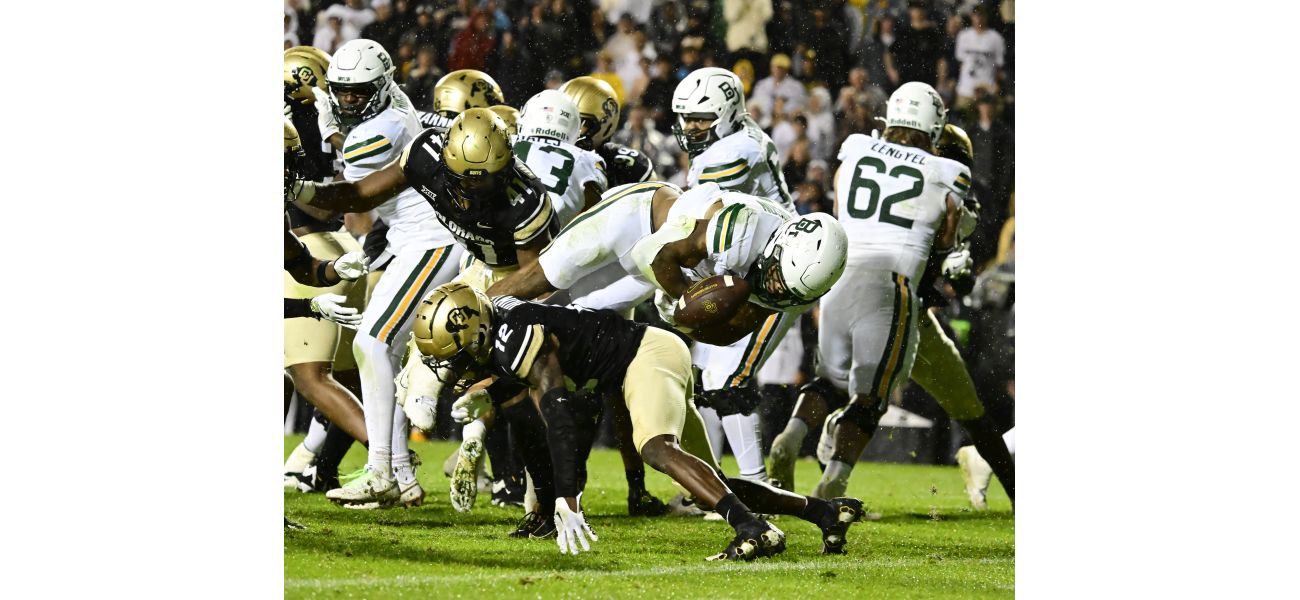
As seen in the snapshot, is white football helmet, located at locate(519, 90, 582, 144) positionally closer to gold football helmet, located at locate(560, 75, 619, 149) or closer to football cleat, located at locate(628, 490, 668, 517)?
gold football helmet, located at locate(560, 75, 619, 149)

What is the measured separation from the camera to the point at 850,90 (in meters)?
5.40

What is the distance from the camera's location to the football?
3311 millimetres

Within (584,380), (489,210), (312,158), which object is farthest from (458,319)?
(312,158)

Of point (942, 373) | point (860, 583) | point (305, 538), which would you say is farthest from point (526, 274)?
point (942, 373)

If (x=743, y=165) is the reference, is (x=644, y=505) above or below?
below

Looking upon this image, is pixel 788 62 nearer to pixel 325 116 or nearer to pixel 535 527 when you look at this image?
pixel 325 116

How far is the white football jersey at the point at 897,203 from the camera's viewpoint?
14.6 feet

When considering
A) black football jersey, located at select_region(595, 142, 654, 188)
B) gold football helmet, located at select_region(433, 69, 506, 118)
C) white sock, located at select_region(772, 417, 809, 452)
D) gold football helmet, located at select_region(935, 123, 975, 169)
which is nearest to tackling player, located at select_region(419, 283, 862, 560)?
white sock, located at select_region(772, 417, 809, 452)

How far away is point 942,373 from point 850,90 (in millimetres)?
1402

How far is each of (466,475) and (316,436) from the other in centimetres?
135

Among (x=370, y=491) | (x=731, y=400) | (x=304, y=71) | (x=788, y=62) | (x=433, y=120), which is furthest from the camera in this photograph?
(x=788, y=62)

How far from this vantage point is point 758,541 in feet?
10.7
